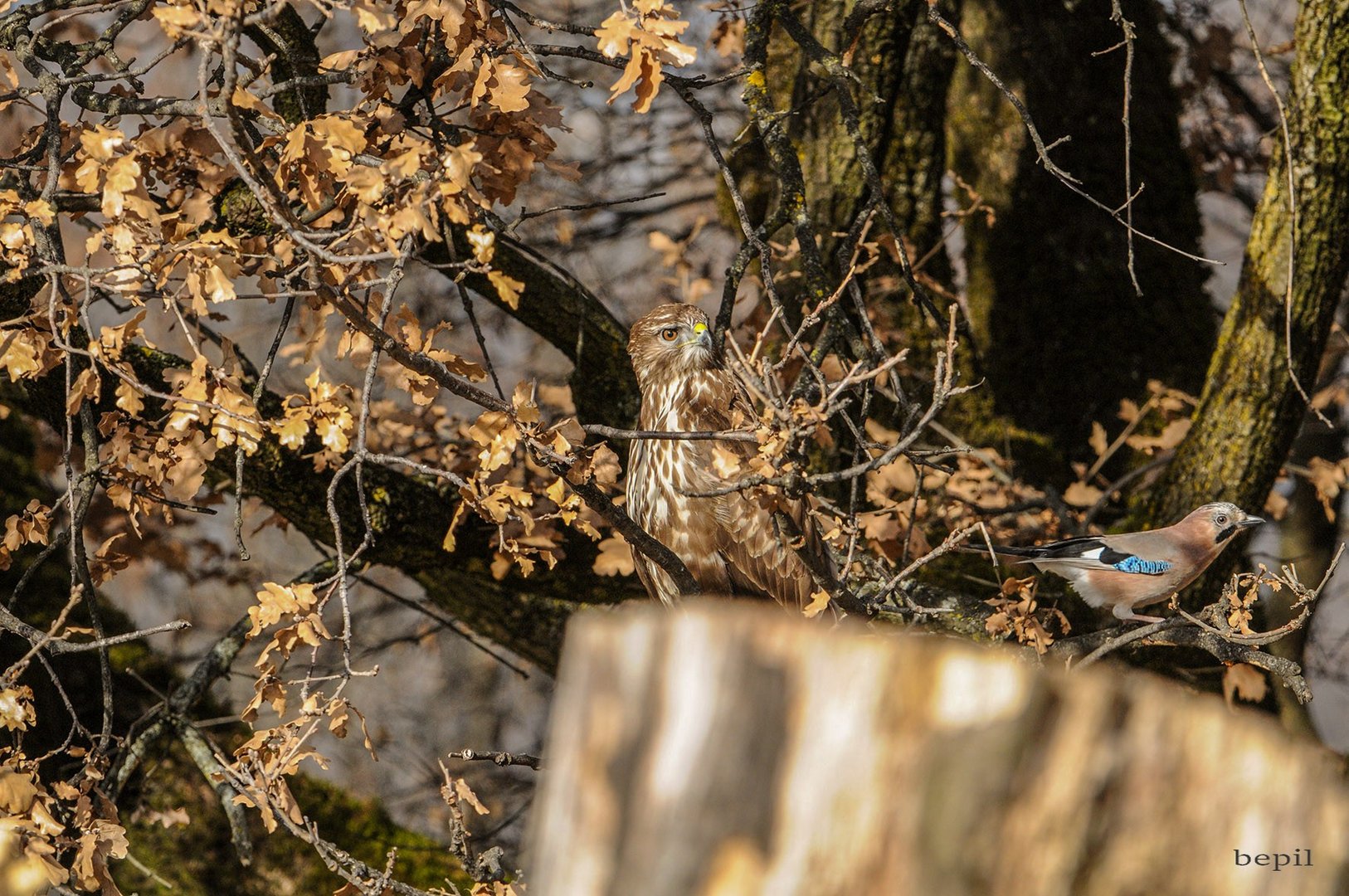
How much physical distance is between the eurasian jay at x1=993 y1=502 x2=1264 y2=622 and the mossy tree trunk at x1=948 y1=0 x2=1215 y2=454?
7.74 feet

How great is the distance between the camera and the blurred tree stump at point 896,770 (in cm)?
121

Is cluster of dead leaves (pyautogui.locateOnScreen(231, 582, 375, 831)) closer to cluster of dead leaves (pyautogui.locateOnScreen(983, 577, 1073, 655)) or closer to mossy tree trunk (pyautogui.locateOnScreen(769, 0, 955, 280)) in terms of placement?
cluster of dead leaves (pyautogui.locateOnScreen(983, 577, 1073, 655))

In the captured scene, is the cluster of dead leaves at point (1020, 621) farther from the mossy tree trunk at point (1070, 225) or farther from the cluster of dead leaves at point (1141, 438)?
the mossy tree trunk at point (1070, 225)

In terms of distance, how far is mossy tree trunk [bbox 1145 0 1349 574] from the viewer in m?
4.08

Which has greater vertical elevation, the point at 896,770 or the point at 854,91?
the point at 854,91

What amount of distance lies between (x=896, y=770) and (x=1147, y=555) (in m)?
3.00

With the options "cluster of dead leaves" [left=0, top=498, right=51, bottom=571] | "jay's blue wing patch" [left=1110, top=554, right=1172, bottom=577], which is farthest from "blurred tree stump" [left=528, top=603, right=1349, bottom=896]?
A: "jay's blue wing patch" [left=1110, top=554, right=1172, bottom=577]

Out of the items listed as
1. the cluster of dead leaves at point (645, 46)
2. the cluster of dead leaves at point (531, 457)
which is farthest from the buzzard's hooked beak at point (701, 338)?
the cluster of dead leaves at point (645, 46)

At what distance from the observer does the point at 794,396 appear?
3.10m

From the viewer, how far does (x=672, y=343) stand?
4250 millimetres

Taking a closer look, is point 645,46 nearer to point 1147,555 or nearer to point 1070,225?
point 1147,555

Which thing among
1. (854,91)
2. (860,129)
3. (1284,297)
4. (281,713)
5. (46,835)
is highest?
(854,91)

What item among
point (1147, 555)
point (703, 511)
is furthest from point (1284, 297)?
point (703, 511)

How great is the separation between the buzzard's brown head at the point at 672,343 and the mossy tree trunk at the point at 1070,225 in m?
2.55
